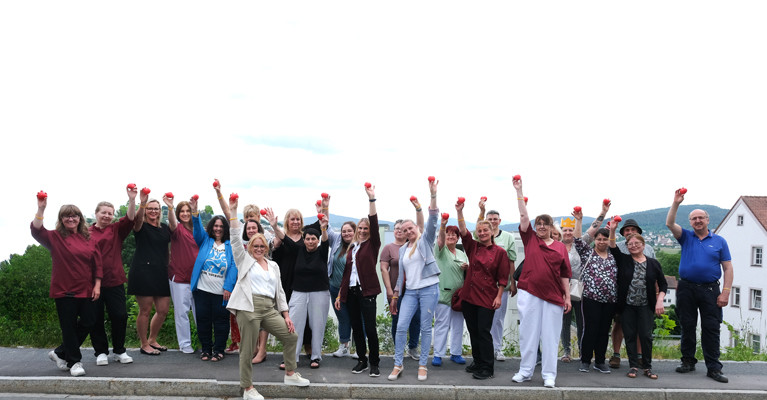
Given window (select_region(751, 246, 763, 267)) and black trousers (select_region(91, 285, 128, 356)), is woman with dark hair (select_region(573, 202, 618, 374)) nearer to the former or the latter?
black trousers (select_region(91, 285, 128, 356))

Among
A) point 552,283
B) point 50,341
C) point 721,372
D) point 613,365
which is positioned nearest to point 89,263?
point 50,341

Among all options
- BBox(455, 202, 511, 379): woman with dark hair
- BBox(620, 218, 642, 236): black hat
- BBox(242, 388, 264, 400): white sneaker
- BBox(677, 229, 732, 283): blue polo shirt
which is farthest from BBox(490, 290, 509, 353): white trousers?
BBox(242, 388, 264, 400): white sneaker

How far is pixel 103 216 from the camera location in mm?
7367

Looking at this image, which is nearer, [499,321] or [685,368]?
[685,368]

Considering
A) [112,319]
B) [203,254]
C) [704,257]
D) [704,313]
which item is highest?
[704,257]

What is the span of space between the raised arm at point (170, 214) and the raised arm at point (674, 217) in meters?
6.49

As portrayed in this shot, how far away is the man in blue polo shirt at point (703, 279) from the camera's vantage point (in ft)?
24.7

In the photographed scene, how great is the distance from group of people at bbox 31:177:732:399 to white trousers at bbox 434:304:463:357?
2 centimetres

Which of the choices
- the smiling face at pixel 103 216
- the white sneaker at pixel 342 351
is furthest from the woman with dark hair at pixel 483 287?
the smiling face at pixel 103 216

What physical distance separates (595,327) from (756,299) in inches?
1501

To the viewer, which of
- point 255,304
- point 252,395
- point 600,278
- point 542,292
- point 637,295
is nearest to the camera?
point 252,395

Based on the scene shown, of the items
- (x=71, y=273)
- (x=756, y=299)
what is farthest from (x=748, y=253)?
(x=71, y=273)

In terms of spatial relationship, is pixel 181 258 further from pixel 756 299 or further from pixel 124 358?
pixel 756 299

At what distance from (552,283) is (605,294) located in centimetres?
103
